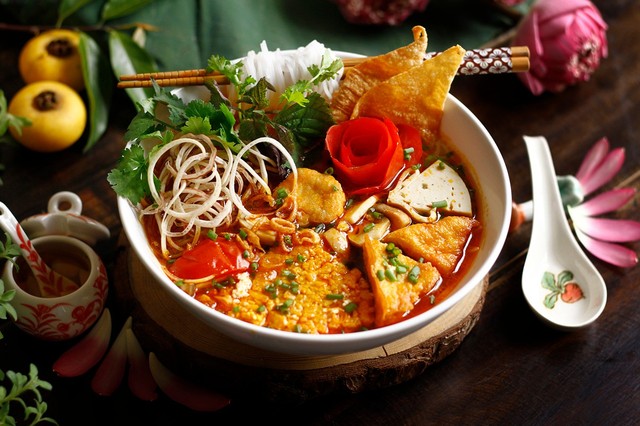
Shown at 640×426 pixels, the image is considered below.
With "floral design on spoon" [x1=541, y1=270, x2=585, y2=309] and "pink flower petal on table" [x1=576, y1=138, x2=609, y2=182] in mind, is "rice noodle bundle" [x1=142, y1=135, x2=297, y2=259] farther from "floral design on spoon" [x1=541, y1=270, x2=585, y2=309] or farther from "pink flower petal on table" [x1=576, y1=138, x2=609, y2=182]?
"pink flower petal on table" [x1=576, y1=138, x2=609, y2=182]

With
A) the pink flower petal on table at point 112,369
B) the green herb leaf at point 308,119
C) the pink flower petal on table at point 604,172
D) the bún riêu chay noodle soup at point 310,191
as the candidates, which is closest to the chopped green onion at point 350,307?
the bún riêu chay noodle soup at point 310,191

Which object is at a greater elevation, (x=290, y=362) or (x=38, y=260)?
(x=38, y=260)

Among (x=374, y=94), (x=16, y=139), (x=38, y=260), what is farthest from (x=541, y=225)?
(x=16, y=139)

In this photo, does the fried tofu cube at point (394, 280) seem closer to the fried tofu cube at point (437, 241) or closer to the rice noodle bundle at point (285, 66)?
the fried tofu cube at point (437, 241)

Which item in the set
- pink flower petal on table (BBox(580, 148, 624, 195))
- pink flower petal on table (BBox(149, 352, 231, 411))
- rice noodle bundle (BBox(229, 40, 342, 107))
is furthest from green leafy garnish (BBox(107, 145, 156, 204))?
pink flower petal on table (BBox(580, 148, 624, 195))

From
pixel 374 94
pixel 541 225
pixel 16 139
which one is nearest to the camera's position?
pixel 374 94

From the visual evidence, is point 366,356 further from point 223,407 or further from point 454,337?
point 223,407

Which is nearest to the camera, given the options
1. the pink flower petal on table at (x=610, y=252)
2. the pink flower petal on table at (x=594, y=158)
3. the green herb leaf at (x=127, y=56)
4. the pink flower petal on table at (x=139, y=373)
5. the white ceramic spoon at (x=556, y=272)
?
the pink flower petal on table at (x=139, y=373)

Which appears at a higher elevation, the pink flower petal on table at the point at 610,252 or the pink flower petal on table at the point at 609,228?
the pink flower petal on table at the point at 609,228
